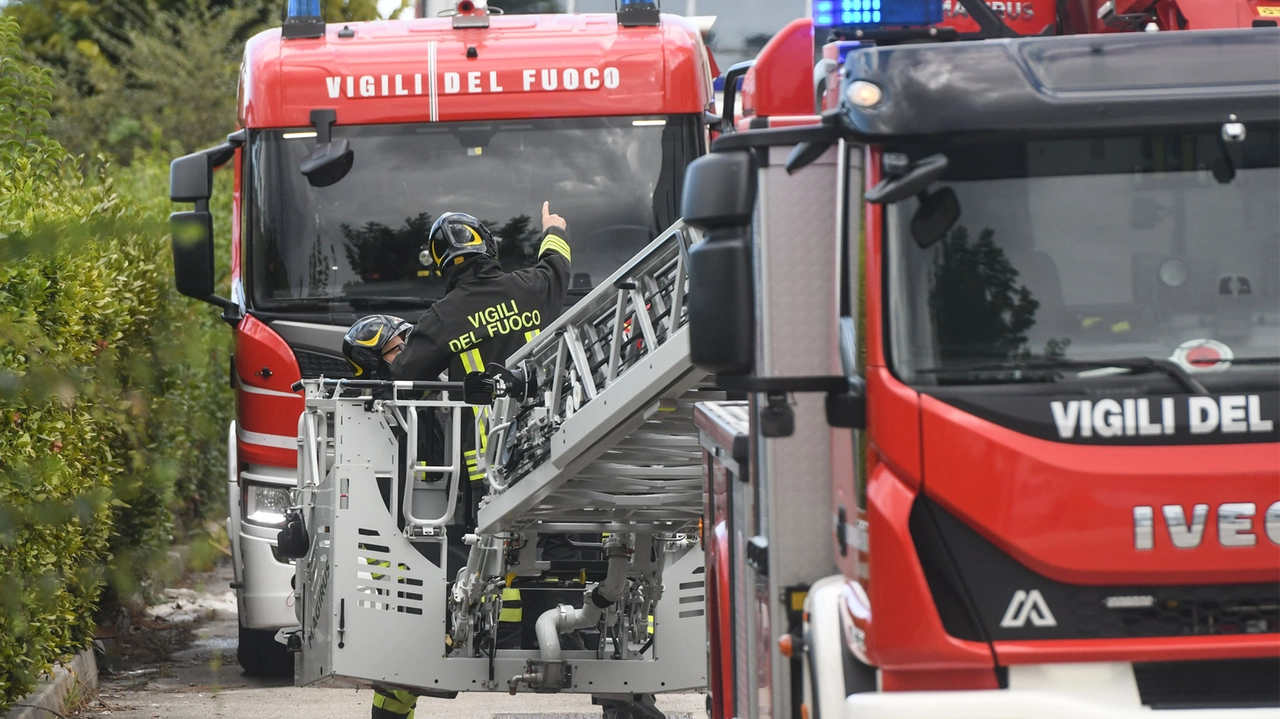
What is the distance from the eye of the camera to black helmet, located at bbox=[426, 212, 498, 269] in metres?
7.00

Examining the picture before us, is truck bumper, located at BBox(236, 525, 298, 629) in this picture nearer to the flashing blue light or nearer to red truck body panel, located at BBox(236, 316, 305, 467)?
red truck body panel, located at BBox(236, 316, 305, 467)

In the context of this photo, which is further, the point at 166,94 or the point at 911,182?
the point at 166,94

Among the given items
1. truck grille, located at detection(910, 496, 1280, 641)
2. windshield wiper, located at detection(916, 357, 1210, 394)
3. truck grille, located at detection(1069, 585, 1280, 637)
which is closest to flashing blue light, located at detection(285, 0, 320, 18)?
windshield wiper, located at detection(916, 357, 1210, 394)

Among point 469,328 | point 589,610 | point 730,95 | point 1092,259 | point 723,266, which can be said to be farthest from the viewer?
point 469,328

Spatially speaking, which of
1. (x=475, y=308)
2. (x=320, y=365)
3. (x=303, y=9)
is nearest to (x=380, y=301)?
(x=320, y=365)

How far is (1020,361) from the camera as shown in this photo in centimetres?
358

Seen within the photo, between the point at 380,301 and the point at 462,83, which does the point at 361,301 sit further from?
the point at 462,83

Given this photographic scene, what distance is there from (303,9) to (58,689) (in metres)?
3.81

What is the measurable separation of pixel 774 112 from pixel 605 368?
189 centimetres

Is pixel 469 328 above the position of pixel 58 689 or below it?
above

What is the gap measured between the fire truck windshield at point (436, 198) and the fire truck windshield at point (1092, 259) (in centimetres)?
468

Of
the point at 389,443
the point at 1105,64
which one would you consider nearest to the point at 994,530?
the point at 1105,64

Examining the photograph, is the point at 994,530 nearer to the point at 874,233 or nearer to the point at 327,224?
the point at 874,233

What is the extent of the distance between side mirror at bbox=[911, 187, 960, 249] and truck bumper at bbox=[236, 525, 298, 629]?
534 cm
